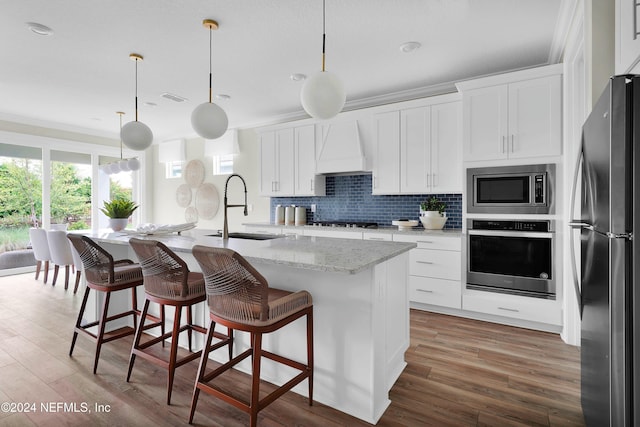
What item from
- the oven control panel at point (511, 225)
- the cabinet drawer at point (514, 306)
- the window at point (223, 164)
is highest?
the window at point (223, 164)

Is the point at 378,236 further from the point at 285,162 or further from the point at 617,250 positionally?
the point at 617,250

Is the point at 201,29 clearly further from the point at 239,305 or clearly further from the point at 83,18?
the point at 239,305

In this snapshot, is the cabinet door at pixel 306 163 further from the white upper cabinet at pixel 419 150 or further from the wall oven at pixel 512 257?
the wall oven at pixel 512 257

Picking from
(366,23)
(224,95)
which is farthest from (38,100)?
(366,23)

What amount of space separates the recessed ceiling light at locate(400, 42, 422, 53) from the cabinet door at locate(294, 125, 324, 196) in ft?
6.06

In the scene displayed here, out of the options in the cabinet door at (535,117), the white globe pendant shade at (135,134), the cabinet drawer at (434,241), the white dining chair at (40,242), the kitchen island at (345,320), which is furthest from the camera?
the white dining chair at (40,242)

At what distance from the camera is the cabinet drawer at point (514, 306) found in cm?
301

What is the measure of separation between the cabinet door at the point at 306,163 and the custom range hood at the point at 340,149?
0.12 metres

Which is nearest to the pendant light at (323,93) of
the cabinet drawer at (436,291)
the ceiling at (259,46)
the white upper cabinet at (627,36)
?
the ceiling at (259,46)

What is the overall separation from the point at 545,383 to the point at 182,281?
2.42 metres

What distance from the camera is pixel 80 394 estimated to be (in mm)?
2045

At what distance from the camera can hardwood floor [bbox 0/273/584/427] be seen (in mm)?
1818

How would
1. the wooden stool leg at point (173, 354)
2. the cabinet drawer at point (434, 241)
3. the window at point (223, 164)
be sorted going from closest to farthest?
the wooden stool leg at point (173, 354), the cabinet drawer at point (434, 241), the window at point (223, 164)

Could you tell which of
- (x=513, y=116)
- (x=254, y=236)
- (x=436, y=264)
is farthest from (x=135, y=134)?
(x=513, y=116)
